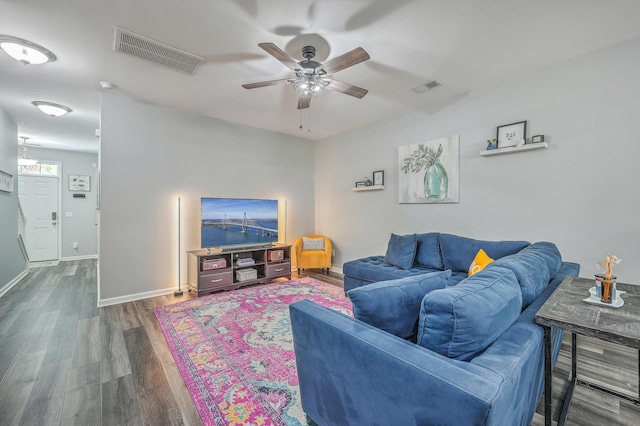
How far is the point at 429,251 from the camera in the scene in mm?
3562

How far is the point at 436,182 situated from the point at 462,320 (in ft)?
Result: 10.3

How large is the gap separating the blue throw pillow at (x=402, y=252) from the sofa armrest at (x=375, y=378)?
233cm

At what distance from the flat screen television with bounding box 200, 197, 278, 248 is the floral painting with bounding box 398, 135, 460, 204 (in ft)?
7.34

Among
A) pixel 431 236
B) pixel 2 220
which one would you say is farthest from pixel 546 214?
pixel 2 220

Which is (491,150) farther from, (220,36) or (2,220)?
(2,220)

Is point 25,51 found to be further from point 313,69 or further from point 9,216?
point 9,216

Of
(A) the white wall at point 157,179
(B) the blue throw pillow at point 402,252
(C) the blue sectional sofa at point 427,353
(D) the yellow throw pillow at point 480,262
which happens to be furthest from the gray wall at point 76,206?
(D) the yellow throw pillow at point 480,262

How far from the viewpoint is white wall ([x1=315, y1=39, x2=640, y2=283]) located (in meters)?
2.49

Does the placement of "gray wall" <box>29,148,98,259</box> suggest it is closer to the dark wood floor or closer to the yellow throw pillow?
the dark wood floor

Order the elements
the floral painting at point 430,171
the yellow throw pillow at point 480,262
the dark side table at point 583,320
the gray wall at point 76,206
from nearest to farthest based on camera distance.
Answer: the dark side table at point 583,320 < the yellow throw pillow at point 480,262 < the floral painting at point 430,171 < the gray wall at point 76,206

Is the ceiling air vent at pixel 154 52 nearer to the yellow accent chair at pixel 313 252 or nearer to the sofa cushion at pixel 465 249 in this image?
the yellow accent chair at pixel 313 252

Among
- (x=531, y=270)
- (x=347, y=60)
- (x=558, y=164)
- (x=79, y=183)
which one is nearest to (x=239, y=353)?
(x=531, y=270)

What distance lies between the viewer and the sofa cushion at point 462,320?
1012 mm

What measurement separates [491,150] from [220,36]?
121 inches
